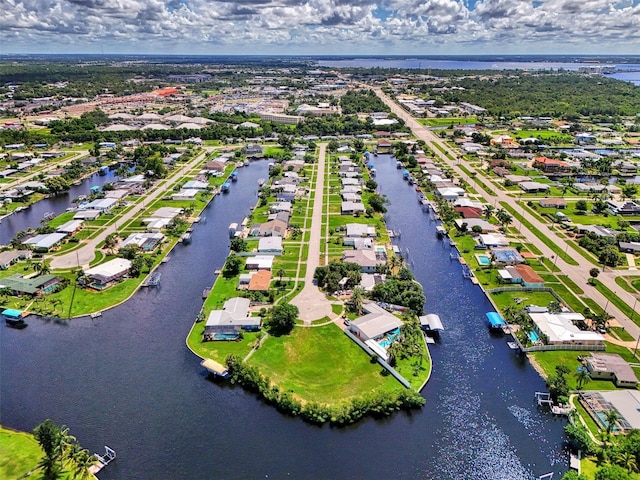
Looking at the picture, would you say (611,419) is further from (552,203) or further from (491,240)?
(552,203)

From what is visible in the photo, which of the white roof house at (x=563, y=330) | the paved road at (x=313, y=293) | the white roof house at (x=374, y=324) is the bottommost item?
the paved road at (x=313, y=293)

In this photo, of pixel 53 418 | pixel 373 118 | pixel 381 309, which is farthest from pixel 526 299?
pixel 373 118

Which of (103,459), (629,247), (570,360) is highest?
(629,247)

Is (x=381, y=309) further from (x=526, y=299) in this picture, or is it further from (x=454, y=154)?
(x=454, y=154)

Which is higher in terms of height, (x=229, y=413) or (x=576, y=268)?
(x=576, y=268)

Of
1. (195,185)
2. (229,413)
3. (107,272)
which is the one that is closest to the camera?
(229,413)

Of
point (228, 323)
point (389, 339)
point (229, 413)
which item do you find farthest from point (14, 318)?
point (389, 339)

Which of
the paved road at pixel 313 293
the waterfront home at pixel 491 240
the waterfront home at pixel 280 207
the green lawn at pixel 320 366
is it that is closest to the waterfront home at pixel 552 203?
the waterfront home at pixel 491 240

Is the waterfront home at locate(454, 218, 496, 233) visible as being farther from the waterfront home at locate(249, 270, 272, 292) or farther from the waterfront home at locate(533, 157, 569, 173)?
the waterfront home at locate(533, 157, 569, 173)

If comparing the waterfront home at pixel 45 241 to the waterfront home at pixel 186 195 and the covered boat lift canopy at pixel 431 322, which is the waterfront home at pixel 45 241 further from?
the covered boat lift canopy at pixel 431 322
